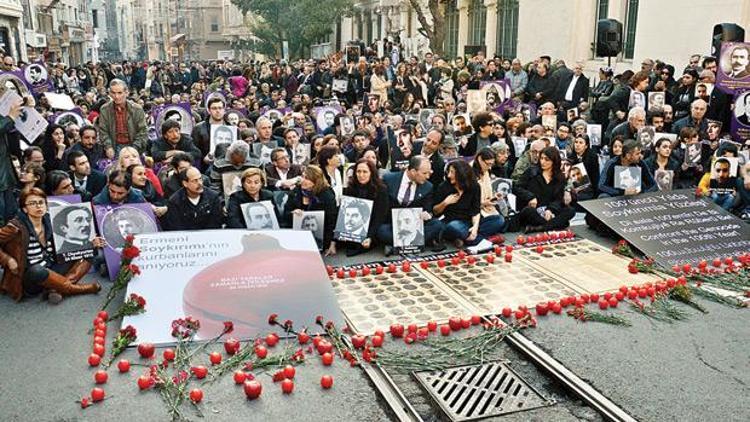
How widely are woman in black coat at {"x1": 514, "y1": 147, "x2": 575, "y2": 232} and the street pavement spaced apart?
113 inches

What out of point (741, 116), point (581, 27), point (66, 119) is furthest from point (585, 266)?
point (581, 27)

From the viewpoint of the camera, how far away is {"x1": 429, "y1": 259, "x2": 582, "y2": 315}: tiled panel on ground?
693 centimetres

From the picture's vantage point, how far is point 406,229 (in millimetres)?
8477

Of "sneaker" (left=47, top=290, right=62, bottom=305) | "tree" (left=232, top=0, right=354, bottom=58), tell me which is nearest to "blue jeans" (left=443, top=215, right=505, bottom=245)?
"sneaker" (left=47, top=290, right=62, bottom=305)

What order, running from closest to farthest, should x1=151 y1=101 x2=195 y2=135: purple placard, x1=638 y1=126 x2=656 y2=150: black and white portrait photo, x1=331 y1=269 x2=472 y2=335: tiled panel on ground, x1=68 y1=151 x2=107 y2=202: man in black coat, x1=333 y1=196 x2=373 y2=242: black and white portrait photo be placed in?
x1=331 y1=269 x2=472 y2=335: tiled panel on ground → x1=333 y1=196 x2=373 y2=242: black and white portrait photo → x1=68 y1=151 x2=107 y2=202: man in black coat → x1=638 y1=126 x2=656 y2=150: black and white portrait photo → x1=151 y1=101 x2=195 y2=135: purple placard

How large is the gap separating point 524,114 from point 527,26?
46.8ft

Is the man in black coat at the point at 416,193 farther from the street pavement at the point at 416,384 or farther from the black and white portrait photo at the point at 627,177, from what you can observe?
the black and white portrait photo at the point at 627,177

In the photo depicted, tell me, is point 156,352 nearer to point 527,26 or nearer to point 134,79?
point 527,26

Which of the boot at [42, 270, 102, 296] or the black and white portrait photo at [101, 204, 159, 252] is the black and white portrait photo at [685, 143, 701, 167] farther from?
the boot at [42, 270, 102, 296]

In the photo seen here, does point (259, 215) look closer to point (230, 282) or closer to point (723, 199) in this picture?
point (230, 282)

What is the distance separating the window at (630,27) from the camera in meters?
20.3

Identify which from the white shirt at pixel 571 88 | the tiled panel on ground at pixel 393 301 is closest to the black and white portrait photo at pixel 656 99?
the white shirt at pixel 571 88

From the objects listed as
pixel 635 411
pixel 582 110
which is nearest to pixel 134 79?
pixel 582 110

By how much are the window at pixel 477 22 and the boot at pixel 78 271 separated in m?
26.0
